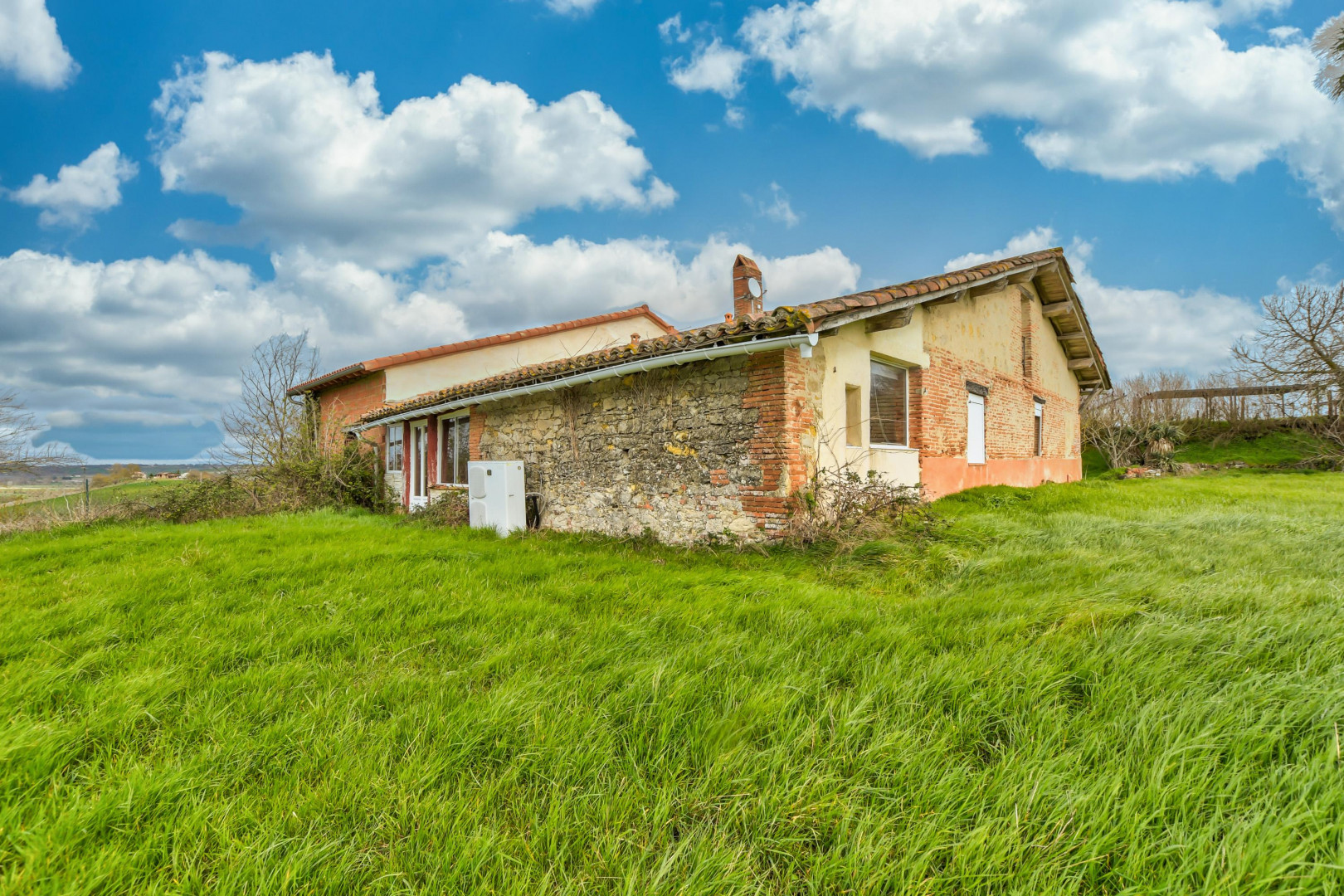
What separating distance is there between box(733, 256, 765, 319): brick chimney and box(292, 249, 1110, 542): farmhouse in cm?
3

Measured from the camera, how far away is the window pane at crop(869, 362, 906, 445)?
845 cm

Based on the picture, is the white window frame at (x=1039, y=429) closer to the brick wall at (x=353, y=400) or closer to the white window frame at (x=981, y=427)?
the white window frame at (x=981, y=427)

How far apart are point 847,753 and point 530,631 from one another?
88.3 inches

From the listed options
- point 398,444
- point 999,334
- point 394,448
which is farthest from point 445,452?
point 999,334

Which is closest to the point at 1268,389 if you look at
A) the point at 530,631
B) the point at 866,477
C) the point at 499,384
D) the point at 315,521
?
the point at 866,477

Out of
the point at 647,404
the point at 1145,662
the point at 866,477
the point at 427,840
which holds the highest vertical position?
the point at 647,404

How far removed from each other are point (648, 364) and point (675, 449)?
1.22 m

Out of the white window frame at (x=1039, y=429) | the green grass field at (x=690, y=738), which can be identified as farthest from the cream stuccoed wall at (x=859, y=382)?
the white window frame at (x=1039, y=429)

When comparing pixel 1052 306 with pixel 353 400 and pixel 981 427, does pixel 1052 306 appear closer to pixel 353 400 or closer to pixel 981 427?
pixel 981 427

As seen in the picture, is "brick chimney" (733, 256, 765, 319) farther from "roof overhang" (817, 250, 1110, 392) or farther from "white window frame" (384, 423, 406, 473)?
"white window frame" (384, 423, 406, 473)

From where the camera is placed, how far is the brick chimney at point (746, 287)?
1020cm

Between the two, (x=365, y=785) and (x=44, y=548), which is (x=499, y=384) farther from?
(x=365, y=785)

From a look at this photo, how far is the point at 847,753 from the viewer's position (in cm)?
224

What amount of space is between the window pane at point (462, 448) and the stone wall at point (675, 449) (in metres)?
2.15
